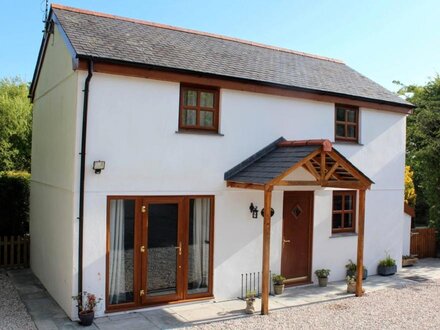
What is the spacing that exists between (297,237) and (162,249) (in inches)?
172

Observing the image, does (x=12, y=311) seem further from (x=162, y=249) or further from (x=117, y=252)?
(x=162, y=249)

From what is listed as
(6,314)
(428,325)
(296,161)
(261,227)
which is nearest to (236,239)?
(261,227)

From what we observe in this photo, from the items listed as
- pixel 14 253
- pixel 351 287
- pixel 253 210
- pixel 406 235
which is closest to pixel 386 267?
pixel 351 287

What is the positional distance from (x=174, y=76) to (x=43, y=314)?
6.37 meters

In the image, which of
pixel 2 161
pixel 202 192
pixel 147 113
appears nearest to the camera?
pixel 147 113

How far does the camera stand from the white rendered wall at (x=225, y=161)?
9.90m

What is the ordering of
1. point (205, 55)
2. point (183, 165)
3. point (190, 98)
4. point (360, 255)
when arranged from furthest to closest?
1. point (205, 55)
2. point (360, 255)
3. point (190, 98)
4. point (183, 165)

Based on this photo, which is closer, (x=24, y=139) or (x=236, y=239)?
(x=236, y=239)

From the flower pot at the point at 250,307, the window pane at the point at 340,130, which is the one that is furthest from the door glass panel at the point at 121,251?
the window pane at the point at 340,130

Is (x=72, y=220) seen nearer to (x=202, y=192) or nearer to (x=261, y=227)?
Answer: (x=202, y=192)

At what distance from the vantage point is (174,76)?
420 inches

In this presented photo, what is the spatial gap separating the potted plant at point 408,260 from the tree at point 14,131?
2298 centimetres

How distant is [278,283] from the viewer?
39.6 feet

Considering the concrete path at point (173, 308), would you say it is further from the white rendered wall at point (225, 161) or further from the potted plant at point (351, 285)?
the white rendered wall at point (225, 161)
